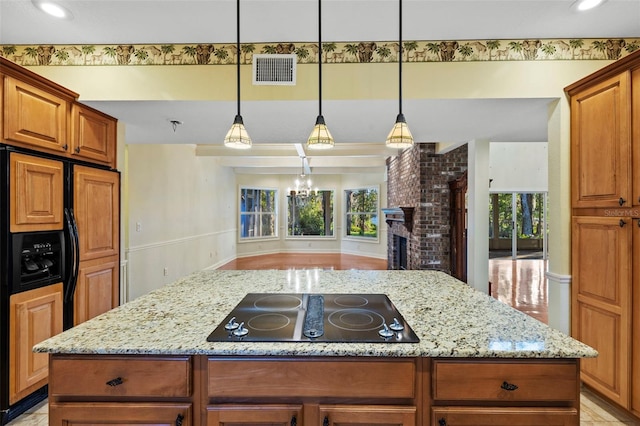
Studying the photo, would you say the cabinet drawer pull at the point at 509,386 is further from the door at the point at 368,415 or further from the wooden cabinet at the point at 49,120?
the wooden cabinet at the point at 49,120

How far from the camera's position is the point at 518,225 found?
8.81 meters

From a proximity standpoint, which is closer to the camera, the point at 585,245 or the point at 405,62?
the point at 585,245

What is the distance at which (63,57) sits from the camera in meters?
2.43

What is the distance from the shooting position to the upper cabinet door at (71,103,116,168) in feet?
7.89

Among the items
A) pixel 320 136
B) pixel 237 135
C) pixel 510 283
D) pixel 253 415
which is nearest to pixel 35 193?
pixel 237 135

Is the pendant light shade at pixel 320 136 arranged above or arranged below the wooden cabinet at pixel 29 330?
above

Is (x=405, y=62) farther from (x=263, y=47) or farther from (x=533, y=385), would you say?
(x=533, y=385)

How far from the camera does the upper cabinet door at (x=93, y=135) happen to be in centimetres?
240

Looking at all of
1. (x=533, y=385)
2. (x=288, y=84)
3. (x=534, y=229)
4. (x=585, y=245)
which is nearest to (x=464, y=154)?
(x=585, y=245)

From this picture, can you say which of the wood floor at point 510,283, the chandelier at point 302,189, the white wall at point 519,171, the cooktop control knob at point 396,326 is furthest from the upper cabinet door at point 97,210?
the white wall at point 519,171

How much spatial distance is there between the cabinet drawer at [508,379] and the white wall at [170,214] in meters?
3.96

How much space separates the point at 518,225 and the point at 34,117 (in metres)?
10.3

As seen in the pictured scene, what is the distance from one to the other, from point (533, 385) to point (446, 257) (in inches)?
148

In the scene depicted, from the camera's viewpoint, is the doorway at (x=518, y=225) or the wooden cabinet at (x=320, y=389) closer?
the wooden cabinet at (x=320, y=389)
